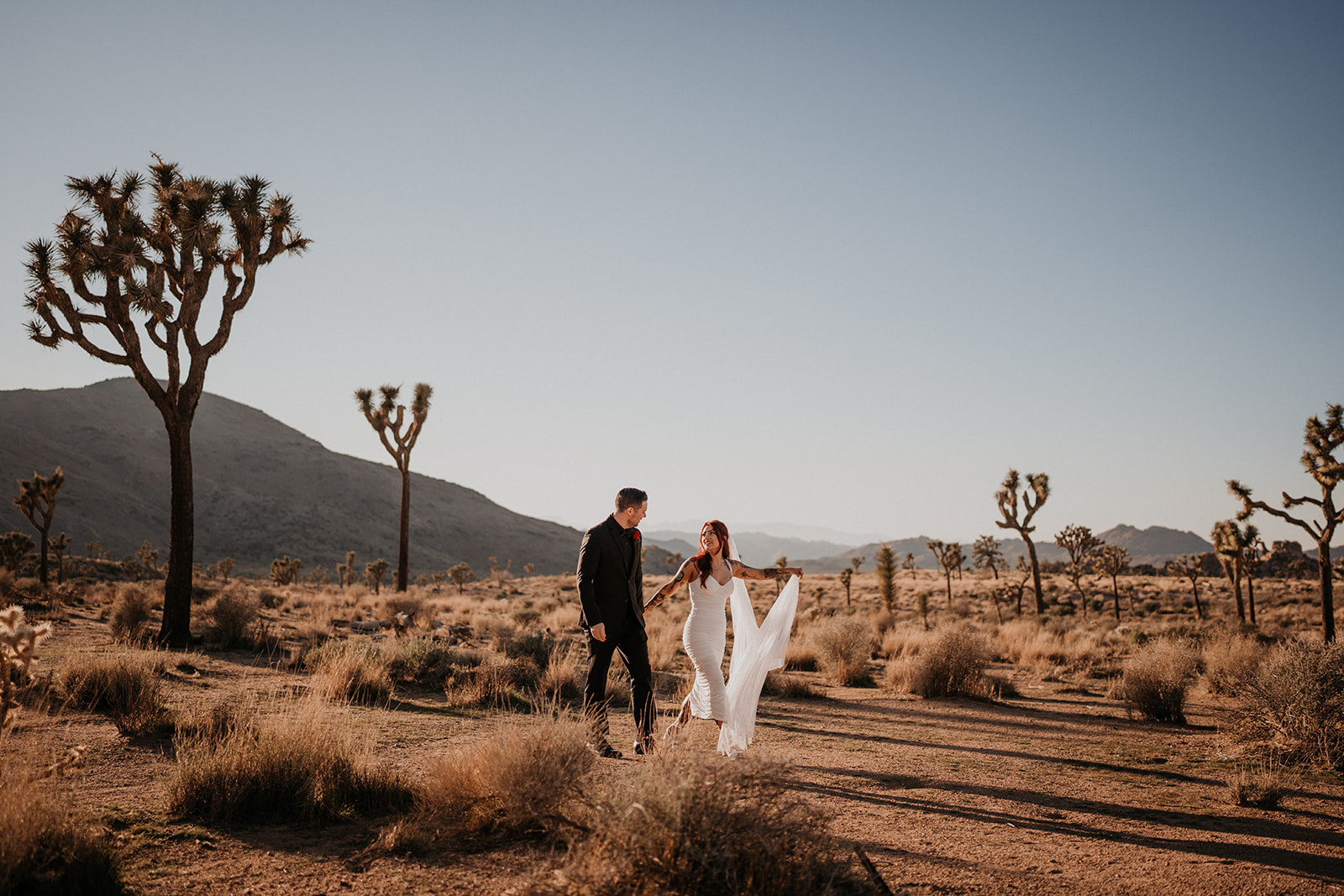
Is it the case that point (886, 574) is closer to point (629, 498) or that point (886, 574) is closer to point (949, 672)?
point (949, 672)

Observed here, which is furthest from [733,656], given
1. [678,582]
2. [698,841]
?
[698,841]

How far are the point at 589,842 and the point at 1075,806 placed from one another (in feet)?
15.5

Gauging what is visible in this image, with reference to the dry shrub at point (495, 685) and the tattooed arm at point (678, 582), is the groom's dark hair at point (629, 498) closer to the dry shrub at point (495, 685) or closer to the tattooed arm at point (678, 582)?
the tattooed arm at point (678, 582)

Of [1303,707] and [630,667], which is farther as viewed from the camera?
[1303,707]

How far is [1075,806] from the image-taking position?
6.19 meters

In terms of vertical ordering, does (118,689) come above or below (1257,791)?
above

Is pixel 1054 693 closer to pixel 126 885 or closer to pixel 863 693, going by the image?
pixel 863 693

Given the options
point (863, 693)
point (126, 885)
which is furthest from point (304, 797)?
point (863, 693)

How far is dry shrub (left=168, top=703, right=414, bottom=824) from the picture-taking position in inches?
197

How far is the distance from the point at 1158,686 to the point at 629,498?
8.50 metres

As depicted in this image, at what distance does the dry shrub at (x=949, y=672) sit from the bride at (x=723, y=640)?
6877 millimetres

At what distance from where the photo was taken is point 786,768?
3.91 m

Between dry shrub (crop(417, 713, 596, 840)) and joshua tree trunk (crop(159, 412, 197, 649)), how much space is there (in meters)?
11.2

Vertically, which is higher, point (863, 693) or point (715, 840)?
point (715, 840)
